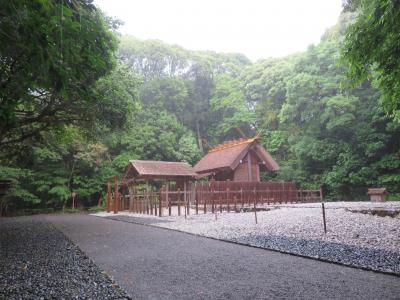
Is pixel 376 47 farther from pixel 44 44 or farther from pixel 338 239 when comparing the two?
pixel 44 44

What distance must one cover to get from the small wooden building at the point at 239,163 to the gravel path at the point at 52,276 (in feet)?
55.6

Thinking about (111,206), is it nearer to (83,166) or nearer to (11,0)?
(83,166)

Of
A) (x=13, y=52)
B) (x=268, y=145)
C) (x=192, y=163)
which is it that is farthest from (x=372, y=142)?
(x=13, y=52)

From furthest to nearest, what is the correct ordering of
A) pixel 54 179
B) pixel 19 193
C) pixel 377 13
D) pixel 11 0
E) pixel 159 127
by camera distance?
pixel 159 127, pixel 54 179, pixel 19 193, pixel 377 13, pixel 11 0

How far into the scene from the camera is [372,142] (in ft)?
69.6

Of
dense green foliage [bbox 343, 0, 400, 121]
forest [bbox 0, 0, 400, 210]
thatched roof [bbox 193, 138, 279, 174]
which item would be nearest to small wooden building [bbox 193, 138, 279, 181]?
thatched roof [bbox 193, 138, 279, 174]

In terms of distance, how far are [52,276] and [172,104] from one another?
3044 cm

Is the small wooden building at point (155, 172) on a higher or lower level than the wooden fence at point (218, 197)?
higher

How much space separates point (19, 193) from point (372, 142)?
24.4m

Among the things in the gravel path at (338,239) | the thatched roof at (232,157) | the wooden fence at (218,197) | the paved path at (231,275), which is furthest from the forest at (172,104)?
the wooden fence at (218,197)

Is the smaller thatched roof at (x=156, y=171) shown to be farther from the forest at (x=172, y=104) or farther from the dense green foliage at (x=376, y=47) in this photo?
the dense green foliage at (x=376, y=47)

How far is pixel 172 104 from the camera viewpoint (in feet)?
111

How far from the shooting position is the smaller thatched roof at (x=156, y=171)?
1905 centimetres

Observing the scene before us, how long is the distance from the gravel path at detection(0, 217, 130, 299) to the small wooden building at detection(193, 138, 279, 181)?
55.6 feet
